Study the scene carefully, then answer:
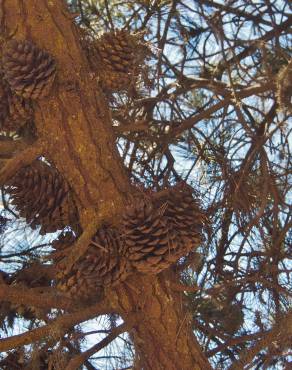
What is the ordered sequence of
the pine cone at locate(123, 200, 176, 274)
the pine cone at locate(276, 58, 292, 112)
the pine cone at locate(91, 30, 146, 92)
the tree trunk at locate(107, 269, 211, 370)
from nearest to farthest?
1. the pine cone at locate(123, 200, 176, 274)
2. the tree trunk at locate(107, 269, 211, 370)
3. the pine cone at locate(91, 30, 146, 92)
4. the pine cone at locate(276, 58, 292, 112)

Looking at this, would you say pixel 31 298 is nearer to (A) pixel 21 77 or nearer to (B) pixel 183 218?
(B) pixel 183 218

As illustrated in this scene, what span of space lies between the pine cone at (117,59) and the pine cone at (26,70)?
0.87ft

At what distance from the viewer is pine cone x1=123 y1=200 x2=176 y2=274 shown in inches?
→ 72.5

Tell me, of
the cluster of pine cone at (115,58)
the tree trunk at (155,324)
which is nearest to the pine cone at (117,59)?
the cluster of pine cone at (115,58)

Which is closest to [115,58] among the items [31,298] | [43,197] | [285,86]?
[43,197]

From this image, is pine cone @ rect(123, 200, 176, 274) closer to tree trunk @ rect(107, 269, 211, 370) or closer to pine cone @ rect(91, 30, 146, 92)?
tree trunk @ rect(107, 269, 211, 370)

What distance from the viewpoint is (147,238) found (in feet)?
6.04

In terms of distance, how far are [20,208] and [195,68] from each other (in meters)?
1.57

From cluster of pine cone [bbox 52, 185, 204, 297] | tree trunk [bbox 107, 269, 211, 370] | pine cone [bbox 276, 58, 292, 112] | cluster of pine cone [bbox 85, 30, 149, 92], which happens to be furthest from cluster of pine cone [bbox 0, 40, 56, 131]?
pine cone [bbox 276, 58, 292, 112]

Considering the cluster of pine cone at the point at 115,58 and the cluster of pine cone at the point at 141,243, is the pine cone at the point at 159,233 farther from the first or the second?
the cluster of pine cone at the point at 115,58

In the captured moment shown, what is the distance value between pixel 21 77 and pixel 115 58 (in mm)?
354

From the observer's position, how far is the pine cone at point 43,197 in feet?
6.68

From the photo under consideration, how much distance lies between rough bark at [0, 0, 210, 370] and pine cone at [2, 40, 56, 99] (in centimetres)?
7

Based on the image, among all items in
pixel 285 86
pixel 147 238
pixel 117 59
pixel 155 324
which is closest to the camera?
pixel 147 238
